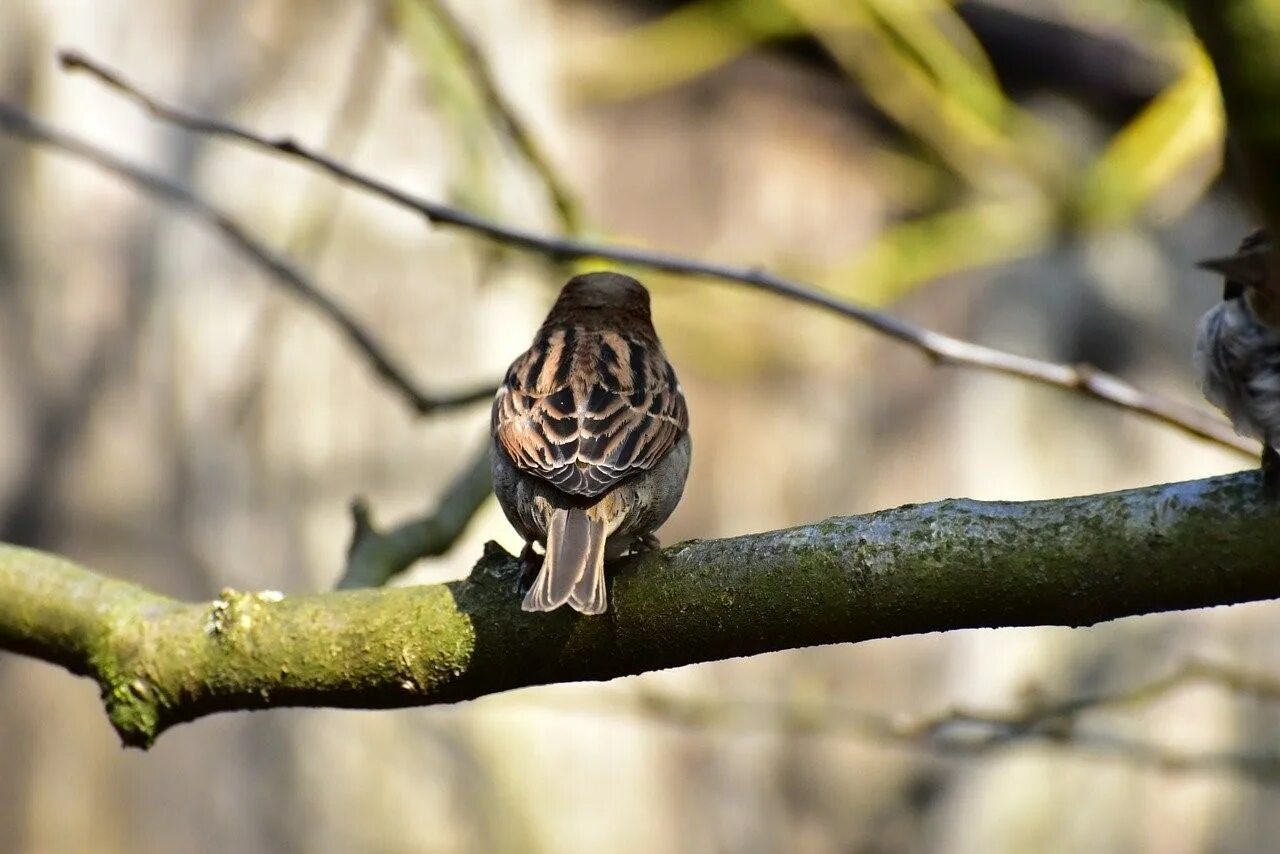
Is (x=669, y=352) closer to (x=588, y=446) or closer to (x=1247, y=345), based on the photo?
(x=588, y=446)

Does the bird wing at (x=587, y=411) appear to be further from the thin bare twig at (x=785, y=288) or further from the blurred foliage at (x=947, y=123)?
the blurred foliage at (x=947, y=123)

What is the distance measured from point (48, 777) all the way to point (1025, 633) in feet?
11.5

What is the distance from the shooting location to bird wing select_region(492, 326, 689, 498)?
11.2ft

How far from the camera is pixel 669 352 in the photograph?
5.76 metres

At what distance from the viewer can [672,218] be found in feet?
19.3

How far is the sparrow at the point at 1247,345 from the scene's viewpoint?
8.39 ft

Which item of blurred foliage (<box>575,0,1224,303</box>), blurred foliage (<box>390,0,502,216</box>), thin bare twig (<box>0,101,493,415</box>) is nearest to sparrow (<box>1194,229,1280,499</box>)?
thin bare twig (<box>0,101,493,415</box>)

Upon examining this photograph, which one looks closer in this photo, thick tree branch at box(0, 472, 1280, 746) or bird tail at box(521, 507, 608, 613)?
thick tree branch at box(0, 472, 1280, 746)

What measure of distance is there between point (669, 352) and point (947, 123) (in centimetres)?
134

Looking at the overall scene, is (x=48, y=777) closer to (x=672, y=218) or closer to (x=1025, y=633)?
(x=672, y=218)

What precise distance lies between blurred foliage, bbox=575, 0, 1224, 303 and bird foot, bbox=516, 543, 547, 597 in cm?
266

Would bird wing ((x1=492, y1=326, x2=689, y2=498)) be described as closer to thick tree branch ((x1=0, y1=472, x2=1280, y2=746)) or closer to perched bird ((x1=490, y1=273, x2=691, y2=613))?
perched bird ((x1=490, y1=273, x2=691, y2=613))

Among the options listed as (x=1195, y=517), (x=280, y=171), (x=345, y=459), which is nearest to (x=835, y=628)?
(x=1195, y=517)

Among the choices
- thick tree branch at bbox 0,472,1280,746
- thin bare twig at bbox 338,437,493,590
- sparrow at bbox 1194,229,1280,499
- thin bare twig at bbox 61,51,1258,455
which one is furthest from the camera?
thin bare twig at bbox 338,437,493,590
